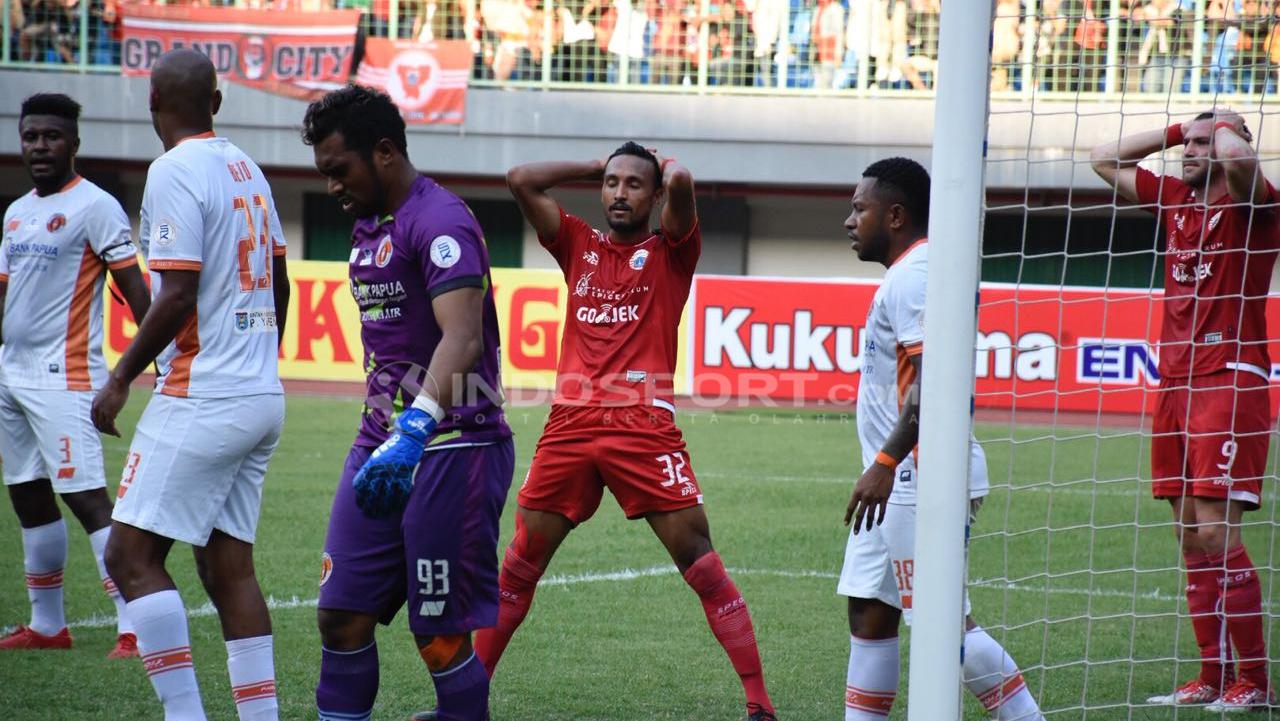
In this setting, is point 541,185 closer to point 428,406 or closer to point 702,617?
point 428,406

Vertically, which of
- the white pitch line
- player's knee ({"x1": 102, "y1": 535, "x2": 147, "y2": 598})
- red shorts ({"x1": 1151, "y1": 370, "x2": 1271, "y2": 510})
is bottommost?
the white pitch line

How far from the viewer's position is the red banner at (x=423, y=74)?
72.5ft

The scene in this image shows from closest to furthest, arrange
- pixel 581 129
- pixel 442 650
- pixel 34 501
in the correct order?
pixel 442 650, pixel 34 501, pixel 581 129

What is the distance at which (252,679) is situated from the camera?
13.9ft

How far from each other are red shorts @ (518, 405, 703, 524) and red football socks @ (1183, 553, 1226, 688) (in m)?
2.15

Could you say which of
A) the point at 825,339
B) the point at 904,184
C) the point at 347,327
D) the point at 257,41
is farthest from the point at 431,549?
the point at 257,41

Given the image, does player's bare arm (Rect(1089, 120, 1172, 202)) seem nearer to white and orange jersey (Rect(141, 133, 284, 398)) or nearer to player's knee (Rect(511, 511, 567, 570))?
player's knee (Rect(511, 511, 567, 570))

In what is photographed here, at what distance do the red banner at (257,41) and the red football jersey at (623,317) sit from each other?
58.3 ft

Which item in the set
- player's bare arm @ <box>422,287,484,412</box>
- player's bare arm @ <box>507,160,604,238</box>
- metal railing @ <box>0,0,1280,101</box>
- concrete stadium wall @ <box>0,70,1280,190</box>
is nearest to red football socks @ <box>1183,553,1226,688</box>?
player's bare arm @ <box>507,160,604,238</box>

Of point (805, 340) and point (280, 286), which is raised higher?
point (280, 286)

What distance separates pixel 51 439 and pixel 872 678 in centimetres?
379

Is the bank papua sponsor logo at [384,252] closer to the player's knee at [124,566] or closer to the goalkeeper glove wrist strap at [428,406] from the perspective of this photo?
the goalkeeper glove wrist strap at [428,406]

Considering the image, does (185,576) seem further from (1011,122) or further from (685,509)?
(1011,122)

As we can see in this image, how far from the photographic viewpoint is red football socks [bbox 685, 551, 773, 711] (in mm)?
4969
